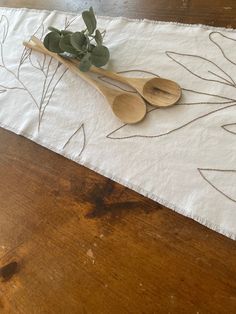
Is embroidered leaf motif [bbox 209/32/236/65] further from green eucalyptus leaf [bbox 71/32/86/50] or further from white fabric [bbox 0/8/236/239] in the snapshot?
green eucalyptus leaf [bbox 71/32/86/50]

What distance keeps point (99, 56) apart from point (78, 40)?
4cm

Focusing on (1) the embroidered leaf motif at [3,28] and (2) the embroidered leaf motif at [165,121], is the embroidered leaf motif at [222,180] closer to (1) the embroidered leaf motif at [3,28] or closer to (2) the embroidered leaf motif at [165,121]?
(2) the embroidered leaf motif at [165,121]

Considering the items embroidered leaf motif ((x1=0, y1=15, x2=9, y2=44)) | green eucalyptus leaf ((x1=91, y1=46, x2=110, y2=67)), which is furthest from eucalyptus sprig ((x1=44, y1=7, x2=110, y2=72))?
embroidered leaf motif ((x1=0, y1=15, x2=9, y2=44))

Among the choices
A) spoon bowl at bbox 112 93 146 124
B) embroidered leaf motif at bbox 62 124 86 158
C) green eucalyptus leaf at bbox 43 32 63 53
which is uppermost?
green eucalyptus leaf at bbox 43 32 63 53

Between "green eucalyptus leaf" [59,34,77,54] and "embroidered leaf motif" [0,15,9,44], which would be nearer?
"green eucalyptus leaf" [59,34,77,54]

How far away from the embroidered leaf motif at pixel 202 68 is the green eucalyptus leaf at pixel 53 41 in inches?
7.9

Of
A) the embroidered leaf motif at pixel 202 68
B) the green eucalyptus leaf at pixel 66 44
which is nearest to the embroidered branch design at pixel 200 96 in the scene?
the embroidered leaf motif at pixel 202 68

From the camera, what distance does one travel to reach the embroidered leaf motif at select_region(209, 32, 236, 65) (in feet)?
1.82

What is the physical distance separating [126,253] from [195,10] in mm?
463

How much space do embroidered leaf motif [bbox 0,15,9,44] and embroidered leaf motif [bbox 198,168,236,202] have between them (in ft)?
1.94

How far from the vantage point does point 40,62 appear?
0.71 m

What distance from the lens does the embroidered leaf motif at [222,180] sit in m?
0.44

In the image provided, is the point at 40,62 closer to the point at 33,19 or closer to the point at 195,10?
the point at 33,19

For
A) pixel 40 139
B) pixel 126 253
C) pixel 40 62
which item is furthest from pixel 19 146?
pixel 126 253
